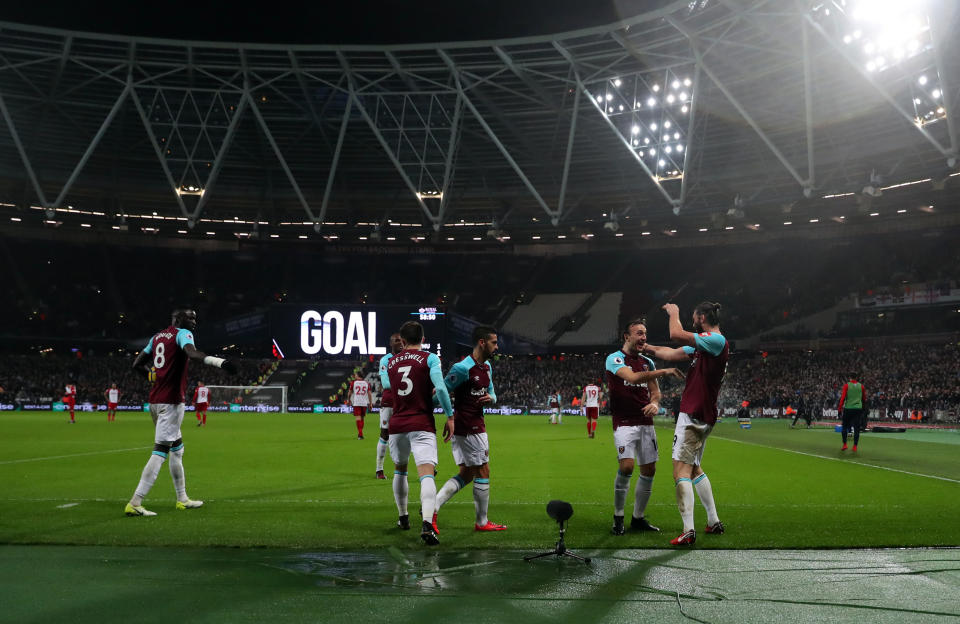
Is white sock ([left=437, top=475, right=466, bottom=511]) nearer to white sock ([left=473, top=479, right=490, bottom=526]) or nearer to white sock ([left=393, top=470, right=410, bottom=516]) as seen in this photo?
white sock ([left=473, top=479, right=490, bottom=526])

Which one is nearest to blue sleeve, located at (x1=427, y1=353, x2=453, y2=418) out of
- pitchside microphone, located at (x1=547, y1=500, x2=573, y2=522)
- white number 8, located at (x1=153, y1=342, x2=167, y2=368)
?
pitchside microphone, located at (x1=547, y1=500, x2=573, y2=522)

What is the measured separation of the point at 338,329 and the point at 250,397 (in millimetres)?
8214

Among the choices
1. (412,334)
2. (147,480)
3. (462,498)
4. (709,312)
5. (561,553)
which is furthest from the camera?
(462,498)

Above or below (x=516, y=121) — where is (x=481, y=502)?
below

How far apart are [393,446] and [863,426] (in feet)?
88.6

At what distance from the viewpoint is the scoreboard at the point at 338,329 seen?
179 feet

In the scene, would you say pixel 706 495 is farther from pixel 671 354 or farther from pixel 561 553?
pixel 561 553

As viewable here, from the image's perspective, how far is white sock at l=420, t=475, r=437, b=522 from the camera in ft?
25.7

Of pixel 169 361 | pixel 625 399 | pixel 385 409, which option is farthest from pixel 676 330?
pixel 385 409

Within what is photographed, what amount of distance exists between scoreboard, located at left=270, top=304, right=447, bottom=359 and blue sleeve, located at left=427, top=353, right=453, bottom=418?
151ft

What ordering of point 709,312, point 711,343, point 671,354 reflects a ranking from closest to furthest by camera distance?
point 671,354 → point 711,343 → point 709,312

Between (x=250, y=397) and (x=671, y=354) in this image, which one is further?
(x=250, y=397)

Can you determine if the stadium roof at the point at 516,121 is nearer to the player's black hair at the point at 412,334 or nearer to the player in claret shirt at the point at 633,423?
the player in claret shirt at the point at 633,423

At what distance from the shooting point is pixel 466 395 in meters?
8.75
